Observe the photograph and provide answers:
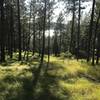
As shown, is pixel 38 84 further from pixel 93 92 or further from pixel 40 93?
pixel 93 92

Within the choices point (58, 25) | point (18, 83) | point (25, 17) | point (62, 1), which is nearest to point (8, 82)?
point (18, 83)

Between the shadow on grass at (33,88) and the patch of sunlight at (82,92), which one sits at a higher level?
the shadow on grass at (33,88)

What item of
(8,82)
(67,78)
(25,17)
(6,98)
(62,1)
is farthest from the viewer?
(25,17)

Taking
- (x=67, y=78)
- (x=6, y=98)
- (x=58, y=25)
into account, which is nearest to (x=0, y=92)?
(x=6, y=98)

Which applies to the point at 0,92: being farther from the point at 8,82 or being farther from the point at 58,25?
the point at 58,25

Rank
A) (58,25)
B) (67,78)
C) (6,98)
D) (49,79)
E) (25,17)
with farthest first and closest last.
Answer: (58,25)
(25,17)
(67,78)
(49,79)
(6,98)

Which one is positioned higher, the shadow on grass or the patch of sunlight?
the shadow on grass

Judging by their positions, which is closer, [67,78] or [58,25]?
[67,78]

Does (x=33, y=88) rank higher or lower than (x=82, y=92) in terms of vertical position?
higher

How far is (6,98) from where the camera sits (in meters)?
13.9

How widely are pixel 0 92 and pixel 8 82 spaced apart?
7.20 ft

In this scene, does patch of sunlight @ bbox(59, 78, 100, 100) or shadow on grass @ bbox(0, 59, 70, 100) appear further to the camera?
patch of sunlight @ bbox(59, 78, 100, 100)

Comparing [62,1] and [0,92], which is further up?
[62,1]

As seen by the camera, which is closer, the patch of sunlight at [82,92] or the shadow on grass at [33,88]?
the shadow on grass at [33,88]
